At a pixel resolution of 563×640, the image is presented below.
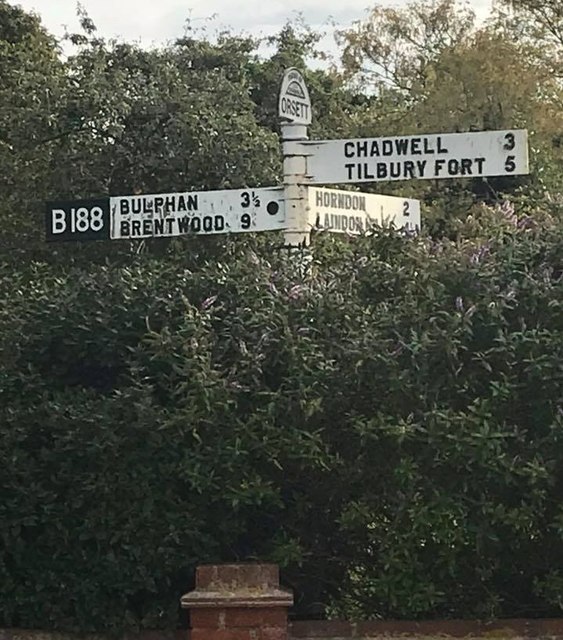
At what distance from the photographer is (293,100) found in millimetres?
7891

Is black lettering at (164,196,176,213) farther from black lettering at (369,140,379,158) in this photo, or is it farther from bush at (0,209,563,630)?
bush at (0,209,563,630)

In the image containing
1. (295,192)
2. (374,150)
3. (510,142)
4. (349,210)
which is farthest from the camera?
(349,210)

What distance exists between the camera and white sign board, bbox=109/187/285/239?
761 centimetres

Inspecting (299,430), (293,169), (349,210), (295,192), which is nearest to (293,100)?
(293,169)

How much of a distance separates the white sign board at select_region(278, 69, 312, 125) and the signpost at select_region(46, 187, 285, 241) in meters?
0.51

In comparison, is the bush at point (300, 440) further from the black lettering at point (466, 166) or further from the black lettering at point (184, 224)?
the black lettering at point (184, 224)

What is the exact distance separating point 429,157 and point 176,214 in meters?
1.60

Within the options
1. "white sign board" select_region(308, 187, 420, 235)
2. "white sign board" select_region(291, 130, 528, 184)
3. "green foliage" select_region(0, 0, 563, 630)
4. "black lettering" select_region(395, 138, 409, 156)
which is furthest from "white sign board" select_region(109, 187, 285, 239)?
"green foliage" select_region(0, 0, 563, 630)

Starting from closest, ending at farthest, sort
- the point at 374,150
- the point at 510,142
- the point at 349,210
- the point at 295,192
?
the point at 510,142 < the point at 374,150 < the point at 295,192 < the point at 349,210

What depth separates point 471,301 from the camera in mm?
5461

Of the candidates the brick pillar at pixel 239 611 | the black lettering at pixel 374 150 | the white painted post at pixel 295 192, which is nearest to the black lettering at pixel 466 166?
the black lettering at pixel 374 150

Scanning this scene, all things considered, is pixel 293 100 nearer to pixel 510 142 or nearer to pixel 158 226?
pixel 158 226

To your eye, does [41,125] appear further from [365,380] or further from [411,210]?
[365,380]

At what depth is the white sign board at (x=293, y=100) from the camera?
7785 mm
